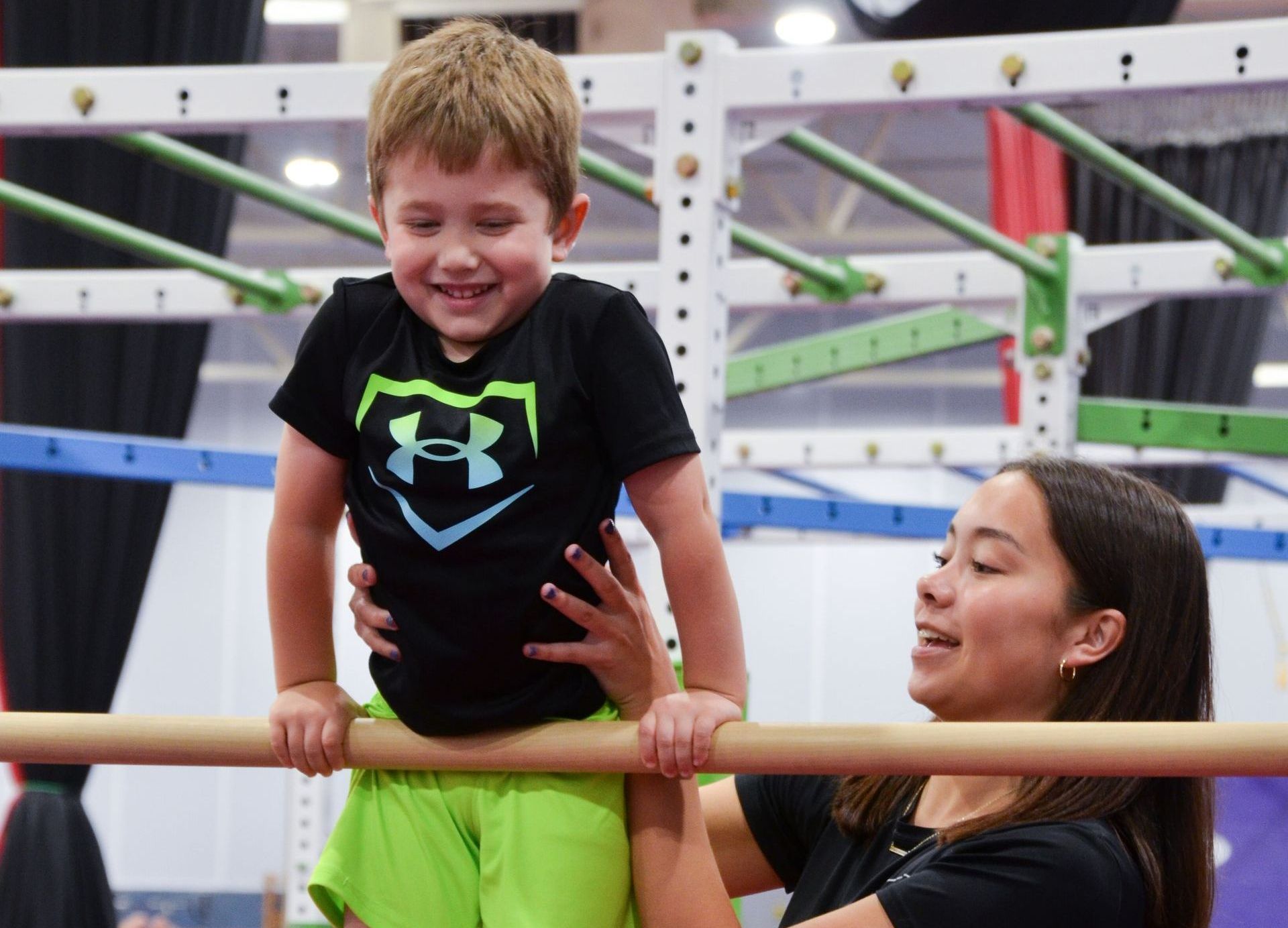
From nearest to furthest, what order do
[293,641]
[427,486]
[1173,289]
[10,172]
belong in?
[427,486]
[293,641]
[1173,289]
[10,172]

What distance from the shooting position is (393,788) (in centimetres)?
142

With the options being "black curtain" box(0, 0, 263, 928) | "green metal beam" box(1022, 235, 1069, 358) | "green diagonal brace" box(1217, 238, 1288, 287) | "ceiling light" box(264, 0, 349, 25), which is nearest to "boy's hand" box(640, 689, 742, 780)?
"green metal beam" box(1022, 235, 1069, 358)

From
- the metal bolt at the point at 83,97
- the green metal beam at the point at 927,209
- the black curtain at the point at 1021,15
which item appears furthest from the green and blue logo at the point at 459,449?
the black curtain at the point at 1021,15

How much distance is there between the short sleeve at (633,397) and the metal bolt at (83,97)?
5.46 ft

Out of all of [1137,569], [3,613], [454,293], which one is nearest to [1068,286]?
[1137,569]

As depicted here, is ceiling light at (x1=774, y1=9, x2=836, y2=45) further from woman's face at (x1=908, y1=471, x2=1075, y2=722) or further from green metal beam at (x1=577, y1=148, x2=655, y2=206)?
woman's face at (x1=908, y1=471, x2=1075, y2=722)

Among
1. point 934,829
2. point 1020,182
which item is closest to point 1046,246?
point 934,829

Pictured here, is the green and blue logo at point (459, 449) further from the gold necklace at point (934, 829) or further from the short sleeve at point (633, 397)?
the gold necklace at point (934, 829)

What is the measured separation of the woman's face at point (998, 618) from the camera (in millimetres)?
1519

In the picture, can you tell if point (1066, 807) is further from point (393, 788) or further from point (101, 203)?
point (101, 203)

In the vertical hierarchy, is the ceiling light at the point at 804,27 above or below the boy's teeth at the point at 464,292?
above

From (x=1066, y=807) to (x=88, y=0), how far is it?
3.78 metres

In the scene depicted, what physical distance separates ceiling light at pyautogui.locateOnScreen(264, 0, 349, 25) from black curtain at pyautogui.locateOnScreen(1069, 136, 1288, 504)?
142 inches

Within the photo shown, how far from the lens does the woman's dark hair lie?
4.78ft
